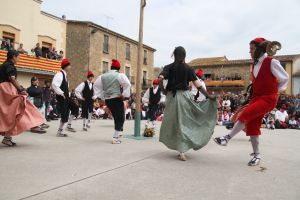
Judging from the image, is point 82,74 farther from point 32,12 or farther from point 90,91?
point 90,91

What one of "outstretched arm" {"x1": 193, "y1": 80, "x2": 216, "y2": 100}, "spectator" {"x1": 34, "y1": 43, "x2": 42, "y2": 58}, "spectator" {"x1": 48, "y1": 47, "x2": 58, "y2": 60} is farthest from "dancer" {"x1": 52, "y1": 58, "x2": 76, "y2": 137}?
→ "spectator" {"x1": 48, "y1": 47, "x2": 58, "y2": 60}

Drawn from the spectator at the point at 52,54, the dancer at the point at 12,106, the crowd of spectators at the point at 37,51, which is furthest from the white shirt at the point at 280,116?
the spectator at the point at 52,54

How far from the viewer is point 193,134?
5.52 meters

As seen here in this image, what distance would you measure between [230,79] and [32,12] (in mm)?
28323

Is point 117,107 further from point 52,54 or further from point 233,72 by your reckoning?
point 233,72

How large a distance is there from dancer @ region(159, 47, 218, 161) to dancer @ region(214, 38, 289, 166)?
62 cm

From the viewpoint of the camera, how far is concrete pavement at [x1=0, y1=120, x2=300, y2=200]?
3434 millimetres

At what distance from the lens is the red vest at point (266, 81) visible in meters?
5.02

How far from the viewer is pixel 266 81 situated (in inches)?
199

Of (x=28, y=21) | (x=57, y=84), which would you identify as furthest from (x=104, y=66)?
(x=57, y=84)

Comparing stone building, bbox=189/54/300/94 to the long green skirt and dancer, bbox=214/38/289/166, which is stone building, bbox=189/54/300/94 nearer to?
the long green skirt

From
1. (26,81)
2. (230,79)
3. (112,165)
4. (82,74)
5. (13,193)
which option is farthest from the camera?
(230,79)

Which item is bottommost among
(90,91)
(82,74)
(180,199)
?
(180,199)

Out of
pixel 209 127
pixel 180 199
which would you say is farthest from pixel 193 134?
pixel 180 199
